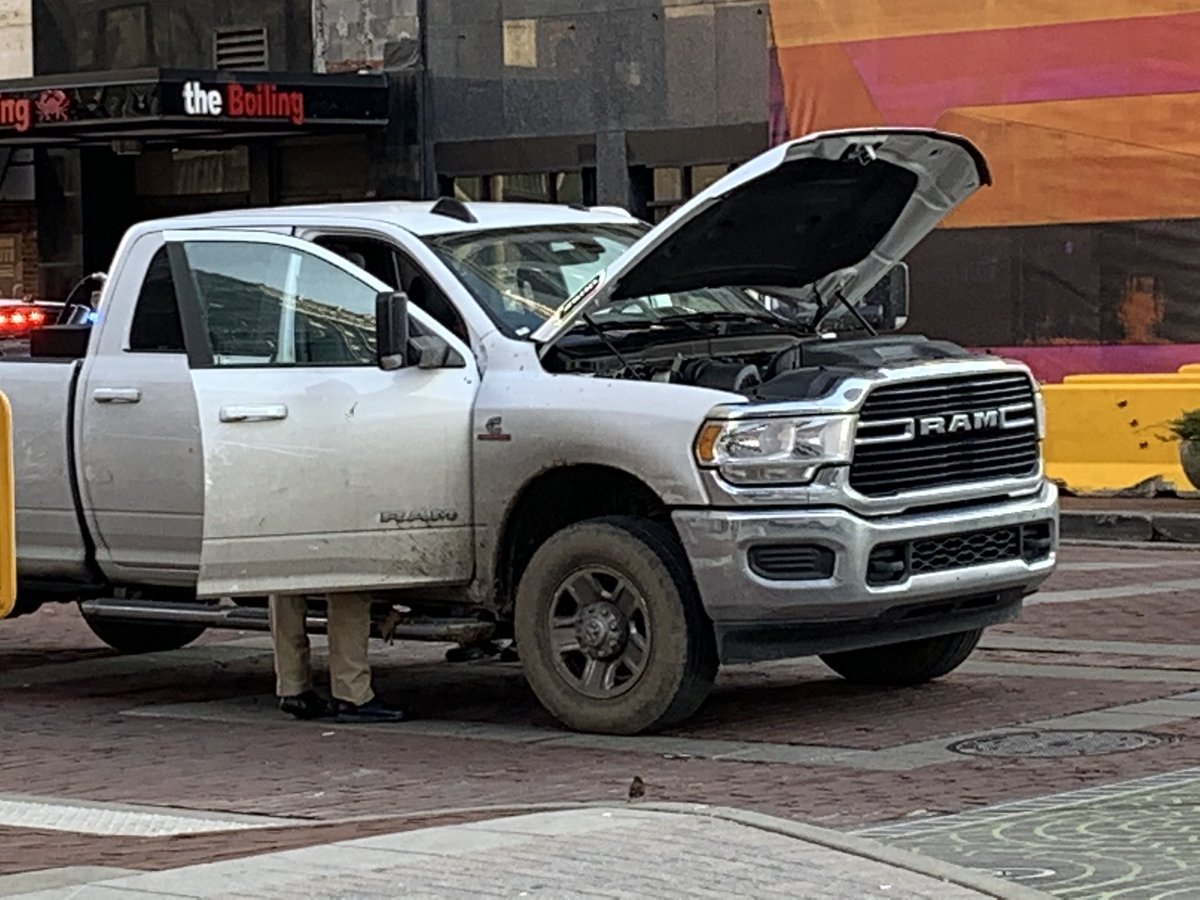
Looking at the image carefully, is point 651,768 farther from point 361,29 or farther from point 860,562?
point 361,29

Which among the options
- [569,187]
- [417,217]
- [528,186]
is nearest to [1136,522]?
[417,217]

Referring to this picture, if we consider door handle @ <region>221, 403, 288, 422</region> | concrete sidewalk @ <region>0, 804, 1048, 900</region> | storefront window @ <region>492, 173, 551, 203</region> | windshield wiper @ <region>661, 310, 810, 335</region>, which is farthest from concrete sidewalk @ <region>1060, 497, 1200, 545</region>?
concrete sidewalk @ <region>0, 804, 1048, 900</region>

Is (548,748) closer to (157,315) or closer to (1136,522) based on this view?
(157,315)

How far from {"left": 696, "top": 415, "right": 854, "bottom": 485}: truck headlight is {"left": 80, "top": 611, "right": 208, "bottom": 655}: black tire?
16.0 ft

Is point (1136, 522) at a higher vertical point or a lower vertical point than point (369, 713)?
lower

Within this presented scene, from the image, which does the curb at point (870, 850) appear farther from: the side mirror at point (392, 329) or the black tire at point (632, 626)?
the side mirror at point (392, 329)

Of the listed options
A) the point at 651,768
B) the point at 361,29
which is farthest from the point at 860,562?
the point at 361,29

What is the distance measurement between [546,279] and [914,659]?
233cm

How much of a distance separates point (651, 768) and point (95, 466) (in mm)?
3294

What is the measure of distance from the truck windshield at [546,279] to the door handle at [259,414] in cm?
98

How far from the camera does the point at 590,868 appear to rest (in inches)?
280

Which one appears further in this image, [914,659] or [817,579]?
[914,659]

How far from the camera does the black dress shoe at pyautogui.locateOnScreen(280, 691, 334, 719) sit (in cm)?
1145

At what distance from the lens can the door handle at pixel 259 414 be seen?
35.7 ft
